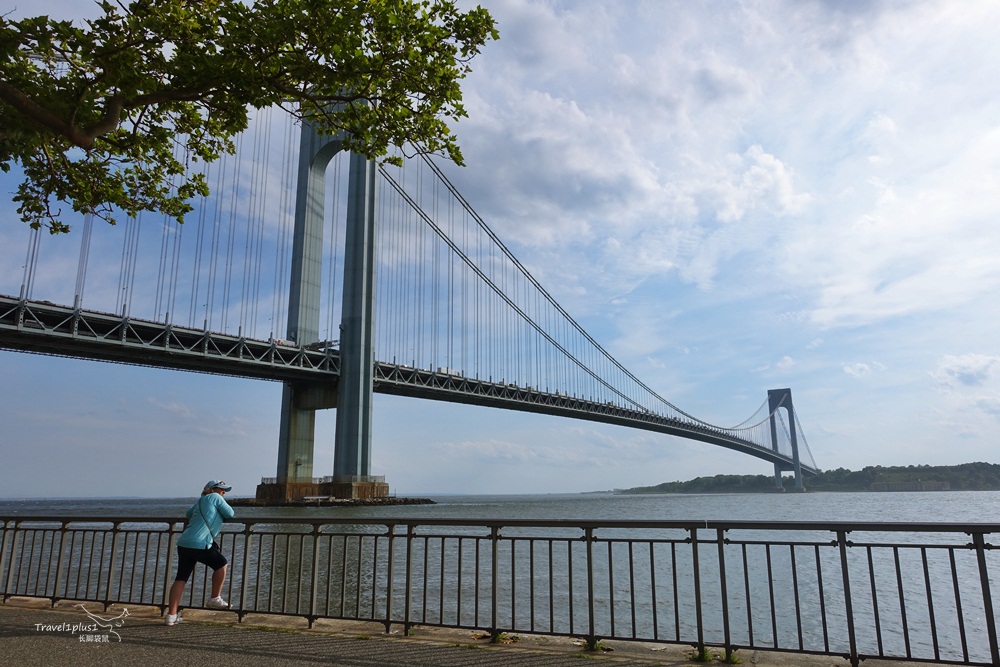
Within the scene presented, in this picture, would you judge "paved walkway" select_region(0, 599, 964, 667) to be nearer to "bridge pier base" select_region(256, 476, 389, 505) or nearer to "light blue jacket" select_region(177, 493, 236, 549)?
"light blue jacket" select_region(177, 493, 236, 549)

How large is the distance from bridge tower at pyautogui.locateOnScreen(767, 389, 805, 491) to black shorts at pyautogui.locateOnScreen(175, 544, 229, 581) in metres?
79.4

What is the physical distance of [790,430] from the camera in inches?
3307

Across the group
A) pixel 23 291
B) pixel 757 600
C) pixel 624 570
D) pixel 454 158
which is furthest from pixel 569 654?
pixel 23 291

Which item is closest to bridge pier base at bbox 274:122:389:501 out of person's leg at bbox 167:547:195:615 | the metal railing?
the metal railing

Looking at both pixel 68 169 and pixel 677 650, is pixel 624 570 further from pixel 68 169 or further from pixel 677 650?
pixel 68 169

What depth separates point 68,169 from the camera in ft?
20.2

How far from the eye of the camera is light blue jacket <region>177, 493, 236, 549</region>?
5.47m

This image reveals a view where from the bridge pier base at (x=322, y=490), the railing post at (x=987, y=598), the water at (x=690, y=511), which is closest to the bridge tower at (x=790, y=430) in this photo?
the water at (x=690, y=511)

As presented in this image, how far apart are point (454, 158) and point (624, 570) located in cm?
1247

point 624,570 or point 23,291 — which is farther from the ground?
point 23,291

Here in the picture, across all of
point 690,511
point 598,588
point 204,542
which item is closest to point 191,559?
point 204,542

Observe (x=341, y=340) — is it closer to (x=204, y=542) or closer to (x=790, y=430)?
(x=204, y=542)

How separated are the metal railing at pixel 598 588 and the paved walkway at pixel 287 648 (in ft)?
0.45

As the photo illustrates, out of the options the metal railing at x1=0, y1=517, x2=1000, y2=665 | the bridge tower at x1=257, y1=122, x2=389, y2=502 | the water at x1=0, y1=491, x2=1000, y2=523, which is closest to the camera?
the metal railing at x1=0, y1=517, x2=1000, y2=665
